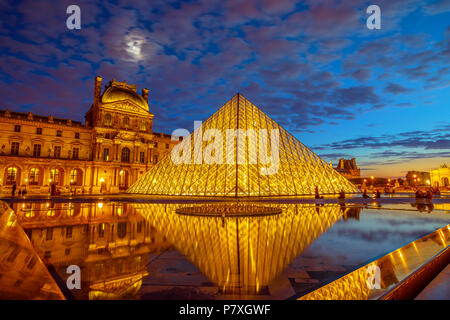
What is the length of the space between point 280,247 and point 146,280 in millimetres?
2580

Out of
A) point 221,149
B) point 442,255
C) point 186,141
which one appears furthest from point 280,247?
point 186,141

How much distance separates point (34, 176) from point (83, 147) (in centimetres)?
787

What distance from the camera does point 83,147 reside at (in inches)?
1548

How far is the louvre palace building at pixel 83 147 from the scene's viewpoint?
108ft

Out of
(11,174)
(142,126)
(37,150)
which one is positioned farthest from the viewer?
(142,126)

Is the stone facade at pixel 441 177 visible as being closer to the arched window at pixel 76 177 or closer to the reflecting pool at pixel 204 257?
the reflecting pool at pixel 204 257

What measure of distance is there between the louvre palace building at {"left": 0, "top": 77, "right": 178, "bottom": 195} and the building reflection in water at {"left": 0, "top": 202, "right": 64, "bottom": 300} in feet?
108

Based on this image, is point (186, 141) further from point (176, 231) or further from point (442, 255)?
point (442, 255)

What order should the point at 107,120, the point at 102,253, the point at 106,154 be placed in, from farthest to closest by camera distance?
the point at 107,120
the point at 106,154
the point at 102,253

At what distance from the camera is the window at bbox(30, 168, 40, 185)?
33.8 m

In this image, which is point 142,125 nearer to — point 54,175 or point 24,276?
point 54,175

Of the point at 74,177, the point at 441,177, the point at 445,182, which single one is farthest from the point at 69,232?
the point at 441,177

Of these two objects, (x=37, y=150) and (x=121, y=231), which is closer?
(x=121, y=231)

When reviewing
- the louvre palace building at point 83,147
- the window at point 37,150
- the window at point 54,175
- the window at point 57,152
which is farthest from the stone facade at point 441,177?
the window at point 37,150
